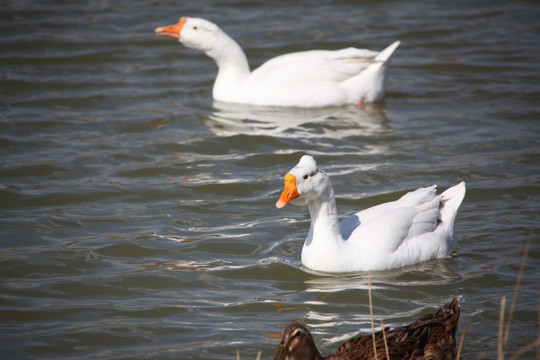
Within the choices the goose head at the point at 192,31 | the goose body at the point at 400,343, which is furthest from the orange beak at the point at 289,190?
the goose head at the point at 192,31

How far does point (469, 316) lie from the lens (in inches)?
211

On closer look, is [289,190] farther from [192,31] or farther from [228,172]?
[192,31]

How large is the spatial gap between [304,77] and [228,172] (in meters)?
2.41

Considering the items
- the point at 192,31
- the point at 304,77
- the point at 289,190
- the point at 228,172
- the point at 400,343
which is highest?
the point at 192,31

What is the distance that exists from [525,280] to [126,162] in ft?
15.3

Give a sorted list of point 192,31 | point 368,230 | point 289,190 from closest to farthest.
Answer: point 289,190, point 368,230, point 192,31

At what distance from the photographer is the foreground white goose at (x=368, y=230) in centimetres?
577

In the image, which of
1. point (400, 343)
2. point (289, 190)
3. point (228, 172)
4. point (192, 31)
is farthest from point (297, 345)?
point (192, 31)

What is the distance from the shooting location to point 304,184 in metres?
5.69

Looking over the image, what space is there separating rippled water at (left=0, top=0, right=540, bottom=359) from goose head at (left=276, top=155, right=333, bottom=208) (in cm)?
71

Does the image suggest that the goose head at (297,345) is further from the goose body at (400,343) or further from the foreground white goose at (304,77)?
the foreground white goose at (304,77)

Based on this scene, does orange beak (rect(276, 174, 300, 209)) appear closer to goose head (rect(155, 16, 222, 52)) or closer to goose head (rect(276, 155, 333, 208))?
goose head (rect(276, 155, 333, 208))

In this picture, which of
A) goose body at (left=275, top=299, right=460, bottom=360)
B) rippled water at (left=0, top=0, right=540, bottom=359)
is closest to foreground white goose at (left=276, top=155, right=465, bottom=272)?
rippled water at (left=0, top=0, right=540, bottom=359)

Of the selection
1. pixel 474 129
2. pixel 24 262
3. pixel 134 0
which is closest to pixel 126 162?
pixel 24 262
